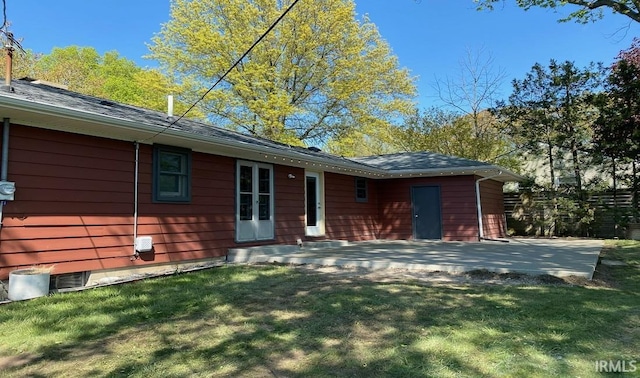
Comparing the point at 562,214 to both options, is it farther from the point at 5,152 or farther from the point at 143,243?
→ the point at 5,152

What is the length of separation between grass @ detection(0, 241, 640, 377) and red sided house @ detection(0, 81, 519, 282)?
1067 millimetres

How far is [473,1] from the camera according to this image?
33.4 ft

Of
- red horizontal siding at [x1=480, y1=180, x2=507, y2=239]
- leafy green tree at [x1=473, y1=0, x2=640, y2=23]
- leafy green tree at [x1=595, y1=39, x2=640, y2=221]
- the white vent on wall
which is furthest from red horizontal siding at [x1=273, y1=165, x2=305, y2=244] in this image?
leafy green tree at [x1=595, y1=39, x2=640, y2=221]

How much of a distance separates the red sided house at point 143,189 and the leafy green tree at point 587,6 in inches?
159

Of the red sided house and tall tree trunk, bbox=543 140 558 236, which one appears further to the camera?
tall tree trunk, bbox=543 140 558 236

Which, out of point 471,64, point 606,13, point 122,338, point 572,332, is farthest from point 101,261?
point 471,64

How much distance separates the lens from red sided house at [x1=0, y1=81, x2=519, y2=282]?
4938 mm

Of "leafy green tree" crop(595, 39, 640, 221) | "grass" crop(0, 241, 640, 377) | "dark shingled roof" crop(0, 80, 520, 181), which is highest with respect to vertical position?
"leafy green tree" crop(595, 39, 640, 221)

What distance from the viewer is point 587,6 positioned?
8547 mm

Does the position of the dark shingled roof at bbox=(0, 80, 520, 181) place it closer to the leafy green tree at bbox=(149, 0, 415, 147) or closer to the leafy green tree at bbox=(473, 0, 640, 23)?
the leafy green tree at bbox=(473, 0, 640, 23)

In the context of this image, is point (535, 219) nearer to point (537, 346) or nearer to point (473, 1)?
point (473, 1)

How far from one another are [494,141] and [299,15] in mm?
10355

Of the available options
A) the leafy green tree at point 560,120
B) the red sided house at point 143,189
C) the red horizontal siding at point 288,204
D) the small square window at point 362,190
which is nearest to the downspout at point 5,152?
the red sided house at point 143,189

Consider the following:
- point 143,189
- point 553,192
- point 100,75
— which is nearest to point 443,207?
point 553,192
